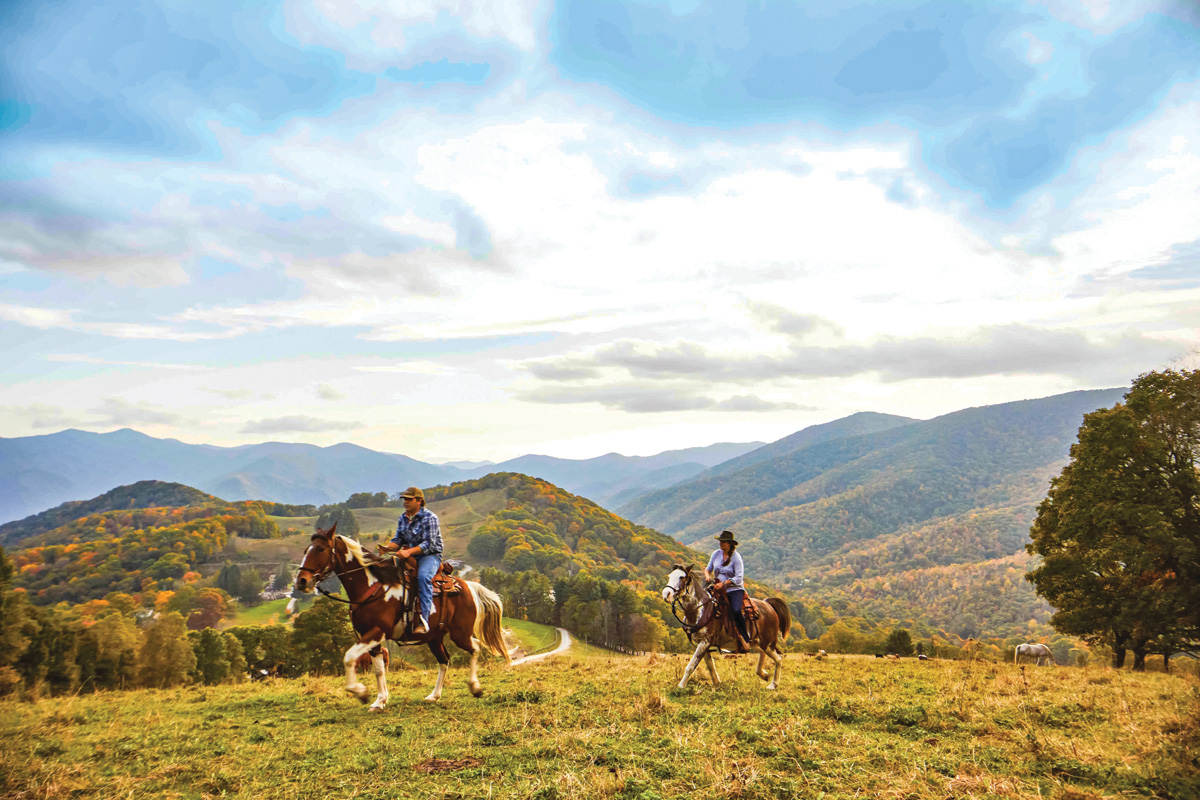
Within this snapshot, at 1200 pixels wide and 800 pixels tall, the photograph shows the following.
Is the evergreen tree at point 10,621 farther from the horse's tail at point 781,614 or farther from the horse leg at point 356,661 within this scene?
the horse's tail at point 781,614

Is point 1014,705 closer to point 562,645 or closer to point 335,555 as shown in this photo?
point 335,555

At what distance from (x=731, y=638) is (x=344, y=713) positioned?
26.2 ft

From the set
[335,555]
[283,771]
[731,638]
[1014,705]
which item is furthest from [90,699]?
[1014,705]

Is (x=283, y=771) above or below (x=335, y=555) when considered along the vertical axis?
below

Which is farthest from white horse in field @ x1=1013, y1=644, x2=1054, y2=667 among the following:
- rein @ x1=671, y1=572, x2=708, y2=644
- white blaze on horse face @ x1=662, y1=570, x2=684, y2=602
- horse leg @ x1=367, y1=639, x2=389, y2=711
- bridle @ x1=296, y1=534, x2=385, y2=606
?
bridle @ x1=296, y1=534, x2=385, y2=606

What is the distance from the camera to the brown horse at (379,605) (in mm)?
10141

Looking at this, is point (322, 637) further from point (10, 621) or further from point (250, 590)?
point (250, 590)

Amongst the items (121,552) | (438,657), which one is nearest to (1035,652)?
(438,657)

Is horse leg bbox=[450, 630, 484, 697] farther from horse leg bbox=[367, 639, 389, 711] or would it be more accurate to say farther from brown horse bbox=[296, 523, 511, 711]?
horse leg bbox=[367, 639, 389, 711]

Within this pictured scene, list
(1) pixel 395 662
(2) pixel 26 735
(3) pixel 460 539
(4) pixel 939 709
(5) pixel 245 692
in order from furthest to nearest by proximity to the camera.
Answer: (3) pixel 460 539, (1) pixel 395 662, (5) pixel 245 692, (4) pixel 939 709, (2) pixel 26 735

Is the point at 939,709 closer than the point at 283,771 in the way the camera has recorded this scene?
No

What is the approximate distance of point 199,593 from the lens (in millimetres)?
111500

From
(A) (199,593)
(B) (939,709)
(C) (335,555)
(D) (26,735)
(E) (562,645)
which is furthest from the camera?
(A) (199,593)

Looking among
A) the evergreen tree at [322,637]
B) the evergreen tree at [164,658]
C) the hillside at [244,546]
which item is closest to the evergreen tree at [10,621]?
the evergreen tree at [164,658]
